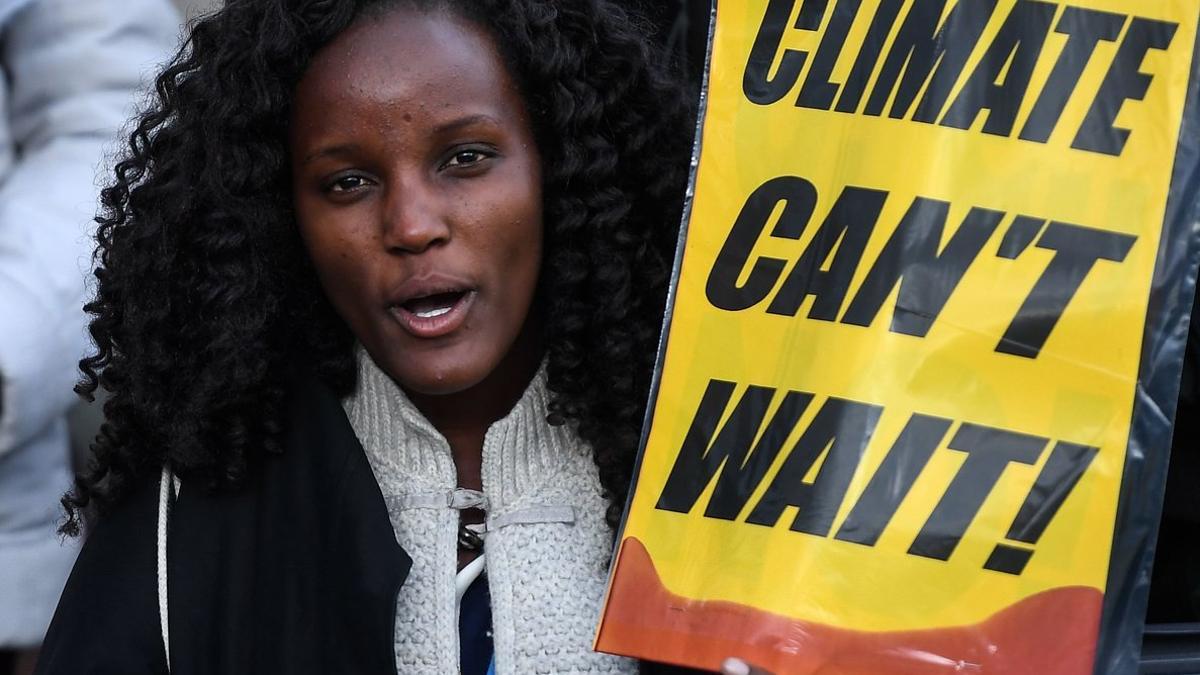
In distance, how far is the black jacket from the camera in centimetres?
200

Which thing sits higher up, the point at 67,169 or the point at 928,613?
the point at 67,169

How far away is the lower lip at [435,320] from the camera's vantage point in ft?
6.64

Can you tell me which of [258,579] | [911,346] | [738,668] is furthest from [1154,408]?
[258,579]

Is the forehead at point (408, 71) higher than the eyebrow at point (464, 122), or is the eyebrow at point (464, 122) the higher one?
the forehead at point (408, 71)

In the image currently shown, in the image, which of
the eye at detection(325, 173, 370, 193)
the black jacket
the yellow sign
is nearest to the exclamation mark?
the yellow sign

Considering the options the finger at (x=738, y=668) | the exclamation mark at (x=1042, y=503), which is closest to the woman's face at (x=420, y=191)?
the finger at (x=738, y=668)

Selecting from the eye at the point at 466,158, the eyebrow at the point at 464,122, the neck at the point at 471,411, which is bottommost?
the neck at the point at 471,411

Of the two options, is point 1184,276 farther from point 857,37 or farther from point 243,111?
point 243,111

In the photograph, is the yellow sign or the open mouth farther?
the open mouth

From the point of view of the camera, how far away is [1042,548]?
65.6 inches

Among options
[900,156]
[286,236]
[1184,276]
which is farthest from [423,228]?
[1184,276]

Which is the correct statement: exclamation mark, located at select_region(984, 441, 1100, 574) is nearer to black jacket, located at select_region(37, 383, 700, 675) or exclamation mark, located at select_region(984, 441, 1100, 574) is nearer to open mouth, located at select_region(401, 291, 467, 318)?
black jacket, located at select_region(37, 383, 700, 675)

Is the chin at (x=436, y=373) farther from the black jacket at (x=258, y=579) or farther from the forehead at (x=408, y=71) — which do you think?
the forehead at (x=408, y=71)

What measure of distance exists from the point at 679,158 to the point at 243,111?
629 millimetres
